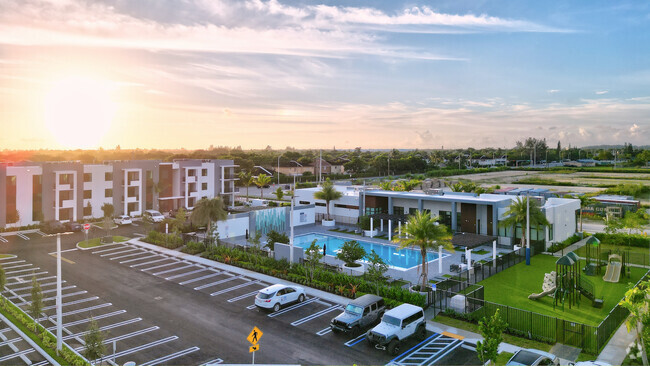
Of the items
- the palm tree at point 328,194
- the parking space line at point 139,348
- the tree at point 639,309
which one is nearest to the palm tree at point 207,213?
the palm tree at point 328,194

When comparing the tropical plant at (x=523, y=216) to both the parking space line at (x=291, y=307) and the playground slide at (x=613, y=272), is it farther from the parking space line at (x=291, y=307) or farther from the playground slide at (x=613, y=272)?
the parking space line at (x=291, y=307)

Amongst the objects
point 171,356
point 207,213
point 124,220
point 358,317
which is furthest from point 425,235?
point 124,220

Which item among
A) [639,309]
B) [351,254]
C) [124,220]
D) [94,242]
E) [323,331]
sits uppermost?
[639,309]

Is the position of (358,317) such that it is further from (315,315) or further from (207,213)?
(207,213)

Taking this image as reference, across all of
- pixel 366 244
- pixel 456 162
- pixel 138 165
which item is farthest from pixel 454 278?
pixel 456 162

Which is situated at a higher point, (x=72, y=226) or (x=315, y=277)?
(x=72, y=226)

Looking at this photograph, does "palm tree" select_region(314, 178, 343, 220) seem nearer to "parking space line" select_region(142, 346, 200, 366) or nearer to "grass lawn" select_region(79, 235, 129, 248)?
"grass lawn" select_region(79, 235, 129, 248)

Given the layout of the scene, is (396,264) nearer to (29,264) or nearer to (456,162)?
(29,264)
